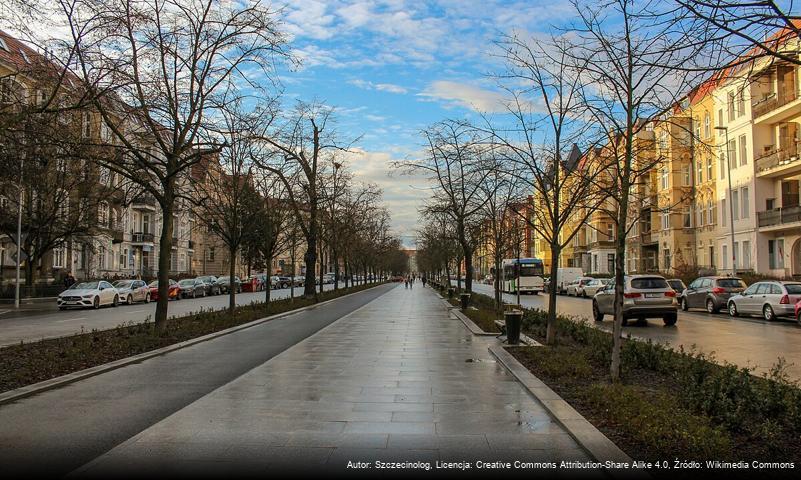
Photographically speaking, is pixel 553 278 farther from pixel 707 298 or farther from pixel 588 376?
pixel 707 298

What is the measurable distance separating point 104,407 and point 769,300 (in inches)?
867

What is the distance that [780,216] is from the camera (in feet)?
116

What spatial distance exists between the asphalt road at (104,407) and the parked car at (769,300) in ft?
58.0

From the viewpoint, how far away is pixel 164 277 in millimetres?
15086

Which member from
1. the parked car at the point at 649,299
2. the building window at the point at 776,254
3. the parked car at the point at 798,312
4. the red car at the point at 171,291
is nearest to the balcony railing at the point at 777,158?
the building window at the point at 776,254

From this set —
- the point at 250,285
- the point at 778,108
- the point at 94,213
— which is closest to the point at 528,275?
the point at 778,108

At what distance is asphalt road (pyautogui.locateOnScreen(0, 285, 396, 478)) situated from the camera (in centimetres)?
552

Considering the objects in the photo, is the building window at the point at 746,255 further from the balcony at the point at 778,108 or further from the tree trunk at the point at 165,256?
the tree trunk at the point at 165,256

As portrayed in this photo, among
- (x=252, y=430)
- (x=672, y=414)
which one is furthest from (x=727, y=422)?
(x=252, y=430)

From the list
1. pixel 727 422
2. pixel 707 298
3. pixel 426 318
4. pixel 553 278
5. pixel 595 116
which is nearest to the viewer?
pixel 727 422

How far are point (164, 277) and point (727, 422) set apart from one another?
42.4 ft

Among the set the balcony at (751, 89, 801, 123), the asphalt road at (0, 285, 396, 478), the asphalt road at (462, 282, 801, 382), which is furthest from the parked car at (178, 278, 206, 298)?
the balcony at (751, 89, 801, 123)

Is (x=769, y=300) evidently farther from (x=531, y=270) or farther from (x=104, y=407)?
(x=531, y=270)

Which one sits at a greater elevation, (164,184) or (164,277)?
(164,184)
